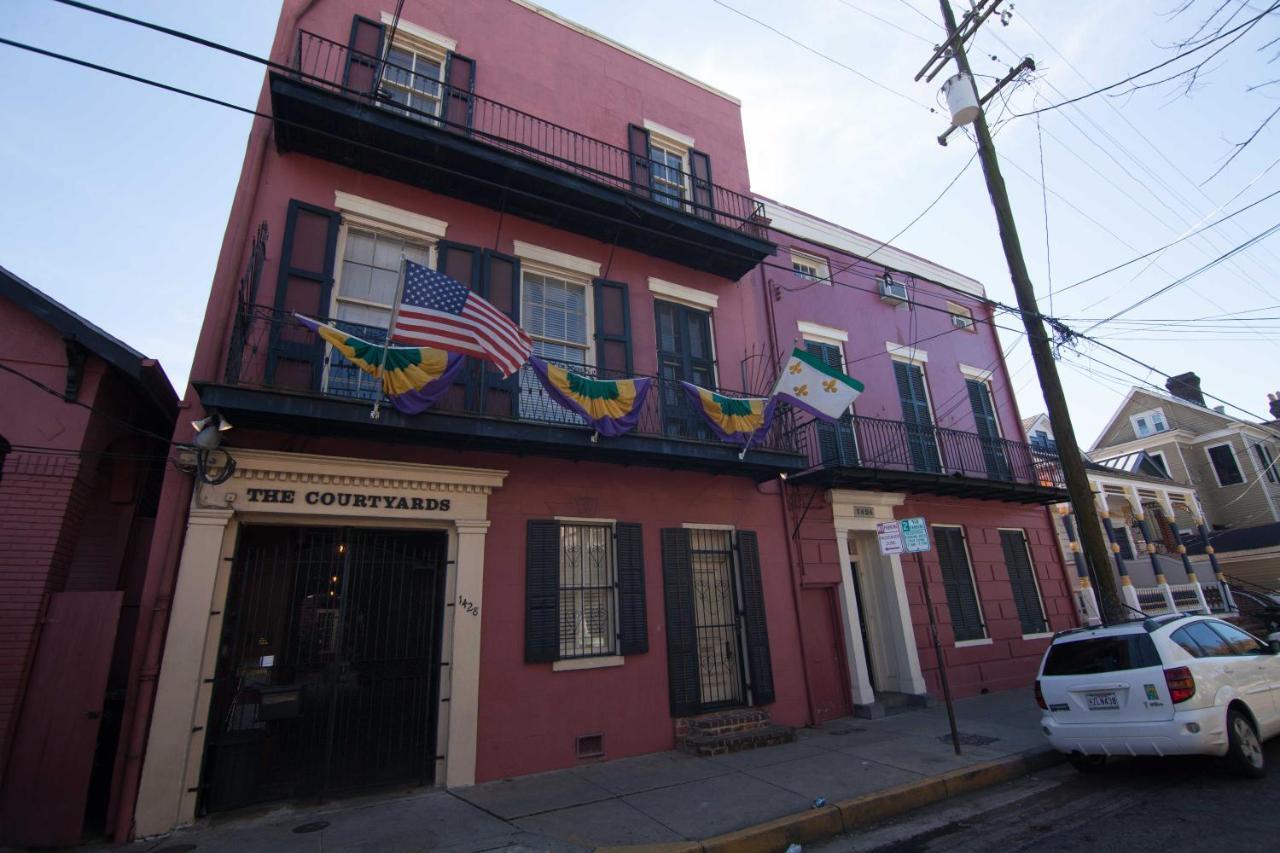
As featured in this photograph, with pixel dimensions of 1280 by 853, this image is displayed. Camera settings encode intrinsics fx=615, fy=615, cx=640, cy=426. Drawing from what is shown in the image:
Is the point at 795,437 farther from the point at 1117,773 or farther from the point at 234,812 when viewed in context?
the point at 234,812

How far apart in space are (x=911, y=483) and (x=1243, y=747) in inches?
247

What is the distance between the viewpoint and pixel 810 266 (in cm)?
1368

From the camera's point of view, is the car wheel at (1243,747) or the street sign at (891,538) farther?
the street sign at (891,538)

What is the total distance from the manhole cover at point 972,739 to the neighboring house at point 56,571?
9.70m

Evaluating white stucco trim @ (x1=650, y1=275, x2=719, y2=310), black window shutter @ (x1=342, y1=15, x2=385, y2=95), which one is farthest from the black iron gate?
black window shutter @ (x1=342, y1=15, x2=385, y2=95)

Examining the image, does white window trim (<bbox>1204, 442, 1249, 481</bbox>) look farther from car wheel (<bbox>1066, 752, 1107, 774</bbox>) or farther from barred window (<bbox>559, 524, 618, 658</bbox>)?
barred window (<bbox>559, 524, 618, 658</bbox>)

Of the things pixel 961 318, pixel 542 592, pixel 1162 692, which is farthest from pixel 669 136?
pixel 1162 692

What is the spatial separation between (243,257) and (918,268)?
14.6 metres

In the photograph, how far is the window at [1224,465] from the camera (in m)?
28.8

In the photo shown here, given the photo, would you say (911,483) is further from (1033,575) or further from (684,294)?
(684,294)

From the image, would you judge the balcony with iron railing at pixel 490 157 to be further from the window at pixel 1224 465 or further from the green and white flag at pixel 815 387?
the window at pixel 1224 465

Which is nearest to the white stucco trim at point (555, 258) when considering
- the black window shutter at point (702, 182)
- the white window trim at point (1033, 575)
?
the black window shutter at point (702, 182)

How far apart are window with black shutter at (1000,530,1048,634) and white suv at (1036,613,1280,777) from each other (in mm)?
6357

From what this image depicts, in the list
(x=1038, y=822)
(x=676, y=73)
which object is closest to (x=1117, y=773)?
(x=1038, y=822)
